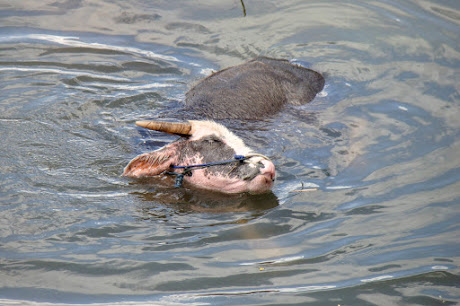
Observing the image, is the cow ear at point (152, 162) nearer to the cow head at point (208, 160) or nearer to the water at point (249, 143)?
the cow head at point (208, 160)

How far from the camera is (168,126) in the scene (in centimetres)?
620

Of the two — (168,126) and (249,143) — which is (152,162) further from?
(249,143)

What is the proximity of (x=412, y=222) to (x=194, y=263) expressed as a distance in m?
2.13

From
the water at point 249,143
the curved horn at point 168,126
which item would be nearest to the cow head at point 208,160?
the curved horn at point 168,126

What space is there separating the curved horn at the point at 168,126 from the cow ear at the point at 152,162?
10.9 inches

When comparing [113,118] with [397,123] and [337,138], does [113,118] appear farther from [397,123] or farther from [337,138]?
[397,123]

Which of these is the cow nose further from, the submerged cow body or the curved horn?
the curved horn

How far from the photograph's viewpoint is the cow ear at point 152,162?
647 cm

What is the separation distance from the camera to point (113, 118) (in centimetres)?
798

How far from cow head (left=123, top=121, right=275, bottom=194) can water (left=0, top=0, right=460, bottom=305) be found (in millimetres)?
164

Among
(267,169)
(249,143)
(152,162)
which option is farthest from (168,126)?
(249,143)

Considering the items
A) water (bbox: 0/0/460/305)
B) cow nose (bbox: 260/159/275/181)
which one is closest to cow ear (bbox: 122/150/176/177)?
water (bbox: 0/0/460/305)

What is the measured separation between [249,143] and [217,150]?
3.17 feet

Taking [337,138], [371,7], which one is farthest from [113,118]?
[371,7]
